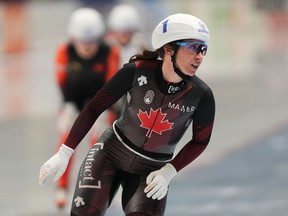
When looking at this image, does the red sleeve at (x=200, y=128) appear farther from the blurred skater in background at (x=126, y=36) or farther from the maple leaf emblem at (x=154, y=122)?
the blurred skater in background at (x=126, y=36)

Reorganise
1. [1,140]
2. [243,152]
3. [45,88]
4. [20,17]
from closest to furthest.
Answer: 1. [243,152]
2. [1,140]
3. [45,88]
4. [20,17]

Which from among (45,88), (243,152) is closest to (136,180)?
(243,152)

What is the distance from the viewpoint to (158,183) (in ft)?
18.0

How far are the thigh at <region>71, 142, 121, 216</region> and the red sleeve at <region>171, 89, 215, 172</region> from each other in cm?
→ 42

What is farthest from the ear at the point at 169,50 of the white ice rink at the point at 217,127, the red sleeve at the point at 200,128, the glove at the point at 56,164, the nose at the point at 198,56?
the white ice rink at the point at 217,127

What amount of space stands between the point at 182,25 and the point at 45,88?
10273 mm

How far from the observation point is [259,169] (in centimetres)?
1010

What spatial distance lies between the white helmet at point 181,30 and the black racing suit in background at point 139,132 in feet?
0.71

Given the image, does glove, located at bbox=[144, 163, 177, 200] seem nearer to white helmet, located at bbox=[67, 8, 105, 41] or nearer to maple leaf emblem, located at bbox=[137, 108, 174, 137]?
maple leaf emblem, located at bbox=[137, 108, 174, 137]

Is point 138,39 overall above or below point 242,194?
above

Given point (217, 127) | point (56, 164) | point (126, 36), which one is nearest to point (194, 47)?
point (56, 164)

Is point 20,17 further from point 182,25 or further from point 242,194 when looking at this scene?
point 182,25

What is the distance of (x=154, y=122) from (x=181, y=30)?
2.04ft

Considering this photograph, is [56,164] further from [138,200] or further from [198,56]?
[198,56]
